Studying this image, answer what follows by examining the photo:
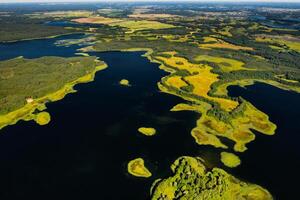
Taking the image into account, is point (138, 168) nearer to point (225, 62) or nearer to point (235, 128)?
point (235, 128)

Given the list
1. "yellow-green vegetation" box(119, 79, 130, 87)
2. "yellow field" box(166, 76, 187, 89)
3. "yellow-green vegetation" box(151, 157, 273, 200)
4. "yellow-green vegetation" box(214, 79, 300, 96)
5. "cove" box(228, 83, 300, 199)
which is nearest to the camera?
"yellow-green vegetation" box(151, 157, 273, 200)

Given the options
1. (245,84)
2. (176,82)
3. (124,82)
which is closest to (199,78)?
(176,82)

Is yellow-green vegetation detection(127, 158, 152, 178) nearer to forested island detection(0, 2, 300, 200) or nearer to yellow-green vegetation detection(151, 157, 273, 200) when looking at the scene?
forested island detection(0, 2, 300, 200)

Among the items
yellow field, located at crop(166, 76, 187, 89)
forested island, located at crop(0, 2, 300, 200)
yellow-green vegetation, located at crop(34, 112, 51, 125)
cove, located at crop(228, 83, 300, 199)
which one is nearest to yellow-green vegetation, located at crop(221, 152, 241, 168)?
forested island, located at crop(0, 2, 300, 200)

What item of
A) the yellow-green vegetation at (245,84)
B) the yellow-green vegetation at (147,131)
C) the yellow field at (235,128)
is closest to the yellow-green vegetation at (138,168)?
the yellow-green vegetation at (147,131)

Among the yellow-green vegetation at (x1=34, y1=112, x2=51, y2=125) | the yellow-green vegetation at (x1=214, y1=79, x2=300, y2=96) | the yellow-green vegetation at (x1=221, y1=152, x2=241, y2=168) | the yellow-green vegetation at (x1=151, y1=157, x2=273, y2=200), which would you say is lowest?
the yellow-green vegetation at (x1=214, y1=79, x2=300, y2=96)

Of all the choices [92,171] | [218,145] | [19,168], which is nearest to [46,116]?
[19,168]
